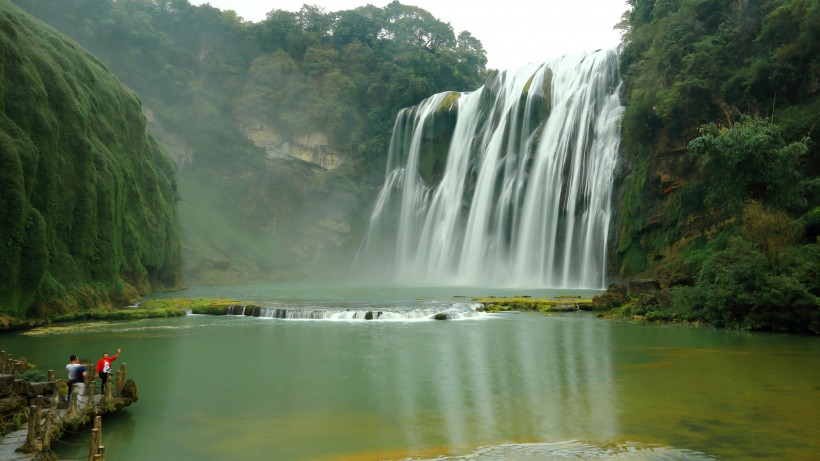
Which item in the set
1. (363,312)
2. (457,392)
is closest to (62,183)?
(363,312)

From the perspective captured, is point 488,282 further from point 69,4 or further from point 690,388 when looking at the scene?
point 69,4

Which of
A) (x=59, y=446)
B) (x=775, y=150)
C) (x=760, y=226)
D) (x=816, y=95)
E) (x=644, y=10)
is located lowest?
(x=59, y=446)

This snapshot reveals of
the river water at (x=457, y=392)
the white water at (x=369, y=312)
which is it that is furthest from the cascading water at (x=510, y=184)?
the river water at (x=457, y=392)

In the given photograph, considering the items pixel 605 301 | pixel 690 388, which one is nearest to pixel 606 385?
pixel 690 388

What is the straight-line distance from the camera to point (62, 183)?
89.0 feet

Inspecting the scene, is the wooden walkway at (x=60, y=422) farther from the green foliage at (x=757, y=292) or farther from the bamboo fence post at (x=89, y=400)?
the green foliage at (x=757, y=292)

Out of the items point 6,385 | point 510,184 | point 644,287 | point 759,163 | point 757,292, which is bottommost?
point 6,385

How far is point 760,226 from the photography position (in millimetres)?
21422

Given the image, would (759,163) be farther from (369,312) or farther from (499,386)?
(369,312)

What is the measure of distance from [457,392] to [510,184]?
3530cm

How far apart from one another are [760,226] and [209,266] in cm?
4879

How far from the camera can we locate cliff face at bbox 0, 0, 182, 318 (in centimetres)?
2314

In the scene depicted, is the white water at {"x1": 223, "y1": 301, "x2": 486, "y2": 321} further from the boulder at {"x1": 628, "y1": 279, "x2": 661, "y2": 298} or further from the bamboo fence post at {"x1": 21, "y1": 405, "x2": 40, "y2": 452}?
the bamboo fence post at {"x1": 21, "y1": 405, "x2": 40, "y2": 452}

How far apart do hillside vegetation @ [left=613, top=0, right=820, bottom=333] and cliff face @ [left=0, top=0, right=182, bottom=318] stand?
23.0m
